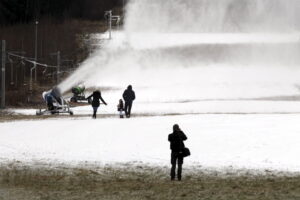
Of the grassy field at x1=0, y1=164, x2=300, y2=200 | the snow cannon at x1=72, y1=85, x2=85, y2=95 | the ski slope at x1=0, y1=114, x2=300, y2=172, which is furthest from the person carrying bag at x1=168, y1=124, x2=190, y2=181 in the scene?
the snow cannon at x1=72, y1=85, x2=85, y2=95

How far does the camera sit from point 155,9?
93.6 m

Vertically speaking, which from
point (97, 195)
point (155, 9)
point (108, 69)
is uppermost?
point (155, 9)

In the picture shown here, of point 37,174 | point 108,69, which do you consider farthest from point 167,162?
point 108,69

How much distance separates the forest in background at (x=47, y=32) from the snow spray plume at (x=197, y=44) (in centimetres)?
419

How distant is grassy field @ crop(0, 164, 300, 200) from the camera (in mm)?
18078

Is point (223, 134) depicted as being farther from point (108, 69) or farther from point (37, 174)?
point (108, 69)

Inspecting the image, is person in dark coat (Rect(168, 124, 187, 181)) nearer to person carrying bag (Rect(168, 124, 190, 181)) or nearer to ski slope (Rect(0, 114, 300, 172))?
person carrying bag (Rect(168, 124, 190, 181))

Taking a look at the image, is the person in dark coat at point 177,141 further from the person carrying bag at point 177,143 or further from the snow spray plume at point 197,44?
the snow spray plume at point 197,44

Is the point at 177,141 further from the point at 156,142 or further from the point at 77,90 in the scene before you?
the point at 77,90

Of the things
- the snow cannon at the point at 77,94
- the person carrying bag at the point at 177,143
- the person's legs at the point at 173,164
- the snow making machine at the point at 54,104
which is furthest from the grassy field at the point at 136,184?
the snow cannon at the point at 77,94

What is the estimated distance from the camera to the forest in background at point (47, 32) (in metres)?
82.7

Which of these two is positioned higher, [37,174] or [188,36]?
[188,36]

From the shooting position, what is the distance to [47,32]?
9375 centimetres

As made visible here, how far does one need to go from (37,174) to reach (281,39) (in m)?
68.9
